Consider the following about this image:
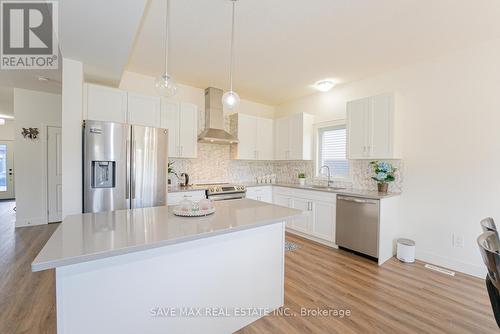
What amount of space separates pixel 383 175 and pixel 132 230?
330 centimetres

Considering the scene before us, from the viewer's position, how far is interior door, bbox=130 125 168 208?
2.88 metres

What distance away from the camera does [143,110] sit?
11.1 ft

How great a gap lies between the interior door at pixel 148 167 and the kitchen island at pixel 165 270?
1127 millimetres

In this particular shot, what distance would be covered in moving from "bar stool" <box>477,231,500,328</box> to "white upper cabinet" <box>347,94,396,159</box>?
6.60 ft

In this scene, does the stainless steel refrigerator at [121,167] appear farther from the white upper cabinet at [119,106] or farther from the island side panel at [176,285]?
the island side panel at [176,285]

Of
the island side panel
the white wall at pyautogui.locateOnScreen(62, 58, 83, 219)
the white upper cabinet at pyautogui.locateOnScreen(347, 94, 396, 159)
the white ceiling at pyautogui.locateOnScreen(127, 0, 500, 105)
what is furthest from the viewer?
the white upper cabinet at pyautogui.locateOnScreen(347, 94, 396, 159)

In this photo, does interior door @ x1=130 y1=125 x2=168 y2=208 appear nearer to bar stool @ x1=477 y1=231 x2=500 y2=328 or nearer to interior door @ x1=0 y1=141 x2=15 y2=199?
bar stool @ x1=477 y1=231 x2=500 y2=328

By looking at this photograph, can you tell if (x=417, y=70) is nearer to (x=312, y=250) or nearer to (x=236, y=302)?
(x=312, y=250)

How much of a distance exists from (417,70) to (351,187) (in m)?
2.01

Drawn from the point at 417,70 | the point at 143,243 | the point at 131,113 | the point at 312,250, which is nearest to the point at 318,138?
the point at 417,70

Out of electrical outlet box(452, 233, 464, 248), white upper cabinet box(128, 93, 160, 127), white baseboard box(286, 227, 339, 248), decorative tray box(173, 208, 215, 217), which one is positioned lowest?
white baseboard box(286, 227, 339, 248)

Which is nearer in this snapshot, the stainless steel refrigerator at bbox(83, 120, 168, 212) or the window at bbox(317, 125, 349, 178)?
the stainless steel refrigerator at bbox(83, 120, 168, 212)

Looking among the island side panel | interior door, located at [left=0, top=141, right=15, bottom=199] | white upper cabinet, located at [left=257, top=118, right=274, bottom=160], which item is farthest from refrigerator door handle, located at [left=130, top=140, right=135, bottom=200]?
interior door, located at [left=0, top=141, right=15, bottom=199]

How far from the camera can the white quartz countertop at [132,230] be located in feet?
3.37
